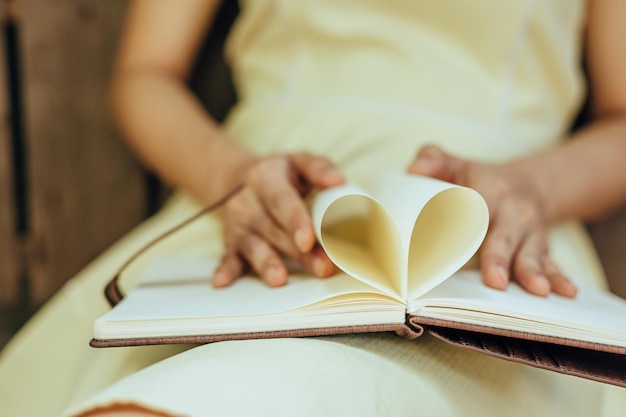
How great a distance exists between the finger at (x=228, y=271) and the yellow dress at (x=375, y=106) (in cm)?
7

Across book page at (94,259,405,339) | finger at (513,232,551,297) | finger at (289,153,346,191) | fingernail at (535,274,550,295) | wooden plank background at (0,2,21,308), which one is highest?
finger at (289,153,346,191)

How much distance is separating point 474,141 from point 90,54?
631mm

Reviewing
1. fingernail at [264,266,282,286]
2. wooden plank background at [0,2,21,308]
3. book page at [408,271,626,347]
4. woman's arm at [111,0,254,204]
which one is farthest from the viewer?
wooden plank background at [0,2,21,308]

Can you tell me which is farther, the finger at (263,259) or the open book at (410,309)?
the finger at (263,259)

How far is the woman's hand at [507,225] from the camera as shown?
56cm

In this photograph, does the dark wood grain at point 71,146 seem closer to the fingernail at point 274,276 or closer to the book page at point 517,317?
the fingernail at point 274,276

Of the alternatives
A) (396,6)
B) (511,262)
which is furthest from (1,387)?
(396,6)

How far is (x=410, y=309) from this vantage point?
18.0 inches

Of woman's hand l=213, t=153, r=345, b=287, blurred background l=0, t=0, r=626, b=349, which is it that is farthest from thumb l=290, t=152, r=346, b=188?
blurred background l=0, t=0, r=626, b=349

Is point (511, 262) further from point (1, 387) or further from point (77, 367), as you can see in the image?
point (1, 387)

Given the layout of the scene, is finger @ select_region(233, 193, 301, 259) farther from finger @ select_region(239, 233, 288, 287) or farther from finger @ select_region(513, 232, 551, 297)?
finger @ select_region(513, 232, 551, 297)

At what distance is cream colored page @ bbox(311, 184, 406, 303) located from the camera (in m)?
0.48

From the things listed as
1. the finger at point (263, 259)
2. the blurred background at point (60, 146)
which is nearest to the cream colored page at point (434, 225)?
the finger at point (263, 259)

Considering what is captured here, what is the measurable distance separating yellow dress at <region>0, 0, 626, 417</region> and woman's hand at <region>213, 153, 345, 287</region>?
100mm
